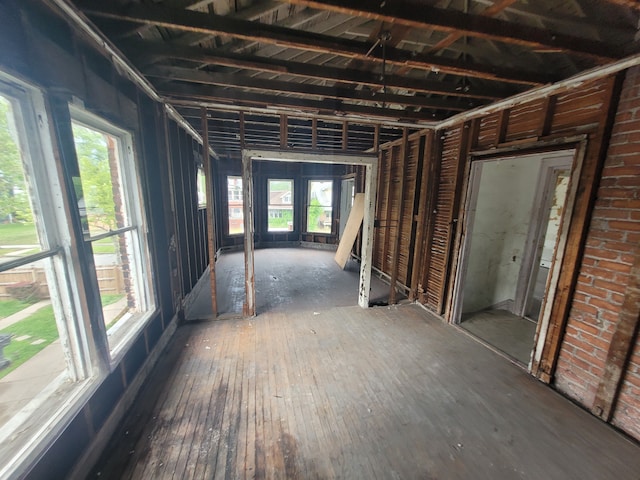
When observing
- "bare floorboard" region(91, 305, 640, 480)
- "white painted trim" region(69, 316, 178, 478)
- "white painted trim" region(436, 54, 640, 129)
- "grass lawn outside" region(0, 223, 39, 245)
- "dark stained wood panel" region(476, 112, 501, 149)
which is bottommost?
"bare floorboard" region(91, 305, 640, 480)

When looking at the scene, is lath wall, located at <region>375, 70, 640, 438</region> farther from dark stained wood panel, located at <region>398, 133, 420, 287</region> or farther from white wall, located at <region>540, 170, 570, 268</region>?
white wall, located at <region>540, 170, 570, 268</region>

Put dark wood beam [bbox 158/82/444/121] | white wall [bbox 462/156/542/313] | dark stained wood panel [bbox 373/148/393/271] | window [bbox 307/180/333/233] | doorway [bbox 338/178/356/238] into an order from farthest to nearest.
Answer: window [bbox 307/180/333/233], doorway [bbox 338/178/356/238], dark stained wood panel [bbox 373/148/393/271], white wall [bbox 462/156/542/313], dark wood beam [bbox 158/82/444/121]

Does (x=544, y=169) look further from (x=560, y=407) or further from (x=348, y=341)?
(x=348, y=341)

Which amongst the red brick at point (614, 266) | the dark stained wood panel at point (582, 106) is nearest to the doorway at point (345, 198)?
the dark stained wood panel at point (582, 106)

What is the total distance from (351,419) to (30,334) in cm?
204

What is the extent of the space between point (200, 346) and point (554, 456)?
3.10 metres

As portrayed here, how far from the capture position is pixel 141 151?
2320 mm

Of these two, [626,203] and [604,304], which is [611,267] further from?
[626,203]

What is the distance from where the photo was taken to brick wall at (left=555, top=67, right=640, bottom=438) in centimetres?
172

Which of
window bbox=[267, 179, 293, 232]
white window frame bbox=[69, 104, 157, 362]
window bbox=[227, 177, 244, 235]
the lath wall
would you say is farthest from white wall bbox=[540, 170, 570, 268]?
window bbox=[227, 177, 244, 235]

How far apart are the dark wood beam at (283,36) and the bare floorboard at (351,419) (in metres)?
2.68

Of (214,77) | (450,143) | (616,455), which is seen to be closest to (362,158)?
(450,143)

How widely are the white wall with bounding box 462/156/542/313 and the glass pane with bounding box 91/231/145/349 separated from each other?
12.5 ft

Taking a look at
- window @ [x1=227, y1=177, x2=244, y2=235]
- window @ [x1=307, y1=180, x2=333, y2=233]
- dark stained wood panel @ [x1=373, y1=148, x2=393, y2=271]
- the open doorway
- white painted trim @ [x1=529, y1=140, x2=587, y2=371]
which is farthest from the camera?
window @ [x1=307, y1=180, x2=333, y2=233]
